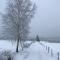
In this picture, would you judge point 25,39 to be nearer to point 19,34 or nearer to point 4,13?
point 19,34

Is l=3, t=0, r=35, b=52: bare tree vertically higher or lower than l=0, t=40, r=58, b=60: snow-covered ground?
higher

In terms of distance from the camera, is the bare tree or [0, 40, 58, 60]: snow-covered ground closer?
[0, 40, 58, 60]: snow-covered ground

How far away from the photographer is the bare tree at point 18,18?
34.0 ft

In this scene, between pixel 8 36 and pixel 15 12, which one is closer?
pixel 8 36

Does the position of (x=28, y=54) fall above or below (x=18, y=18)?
below

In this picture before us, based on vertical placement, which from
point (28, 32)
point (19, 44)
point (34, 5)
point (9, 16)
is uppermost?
point (34, 5)

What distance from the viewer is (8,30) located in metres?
10.2

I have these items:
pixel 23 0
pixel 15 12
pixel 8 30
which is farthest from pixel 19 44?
pixel 23 0

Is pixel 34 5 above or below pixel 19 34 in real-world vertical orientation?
above

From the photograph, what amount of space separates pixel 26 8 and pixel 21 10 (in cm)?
35

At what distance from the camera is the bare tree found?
34.0 feet

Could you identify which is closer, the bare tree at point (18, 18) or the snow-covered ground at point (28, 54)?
the snow-covered ground at point (28, 54)

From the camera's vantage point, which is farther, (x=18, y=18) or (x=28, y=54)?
(x=18, y=18)

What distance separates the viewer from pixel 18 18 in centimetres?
1074
